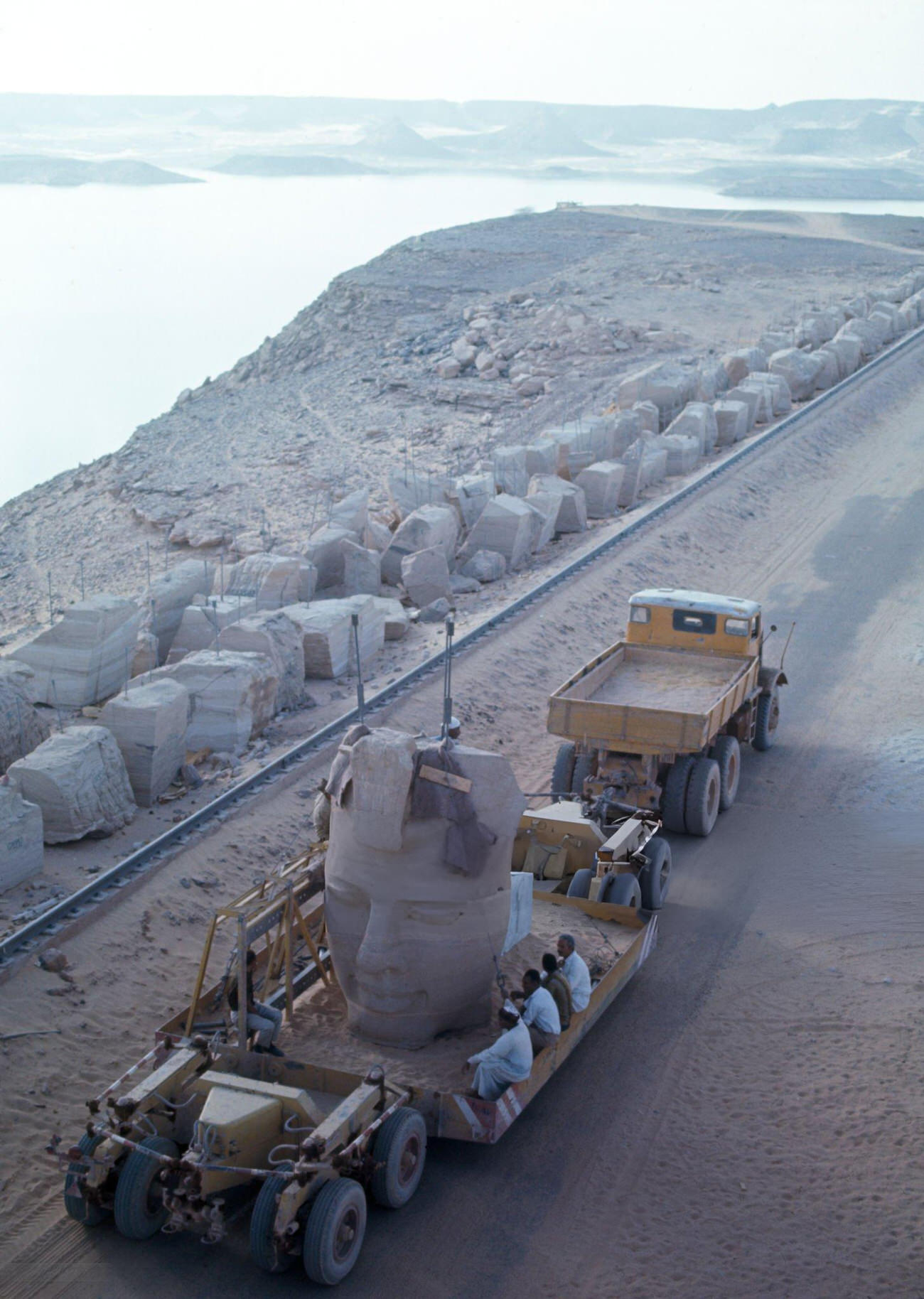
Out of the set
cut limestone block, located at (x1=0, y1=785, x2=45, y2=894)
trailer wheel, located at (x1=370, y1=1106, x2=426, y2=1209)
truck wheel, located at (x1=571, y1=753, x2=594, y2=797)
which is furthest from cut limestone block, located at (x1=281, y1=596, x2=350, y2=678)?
trailer wheel, located at (x1=370, y1=1106, x2=426, y2=1209)

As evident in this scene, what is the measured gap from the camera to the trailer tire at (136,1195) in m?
8.16

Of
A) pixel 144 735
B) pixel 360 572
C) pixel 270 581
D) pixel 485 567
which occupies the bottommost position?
pixel 485 567

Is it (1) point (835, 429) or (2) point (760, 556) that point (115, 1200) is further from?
(1) point (835, 429)

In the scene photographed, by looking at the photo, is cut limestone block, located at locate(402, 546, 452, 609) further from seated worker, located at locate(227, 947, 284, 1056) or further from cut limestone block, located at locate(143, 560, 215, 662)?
seated worker, located at locate(227, 947, 284, 1056)

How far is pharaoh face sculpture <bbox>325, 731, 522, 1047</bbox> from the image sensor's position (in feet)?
30.4

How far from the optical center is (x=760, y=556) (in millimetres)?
23922

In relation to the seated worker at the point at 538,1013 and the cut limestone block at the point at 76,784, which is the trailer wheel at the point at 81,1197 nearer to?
the seated worker at the point at 538,1013

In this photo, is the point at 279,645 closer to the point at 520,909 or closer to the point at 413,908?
the point at 520,909

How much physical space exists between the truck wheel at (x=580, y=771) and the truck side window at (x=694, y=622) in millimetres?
2304

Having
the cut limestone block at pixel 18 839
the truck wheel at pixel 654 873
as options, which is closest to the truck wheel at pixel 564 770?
the truck wheel at pixel 654 873

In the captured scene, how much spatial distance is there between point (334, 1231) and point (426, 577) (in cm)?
1454

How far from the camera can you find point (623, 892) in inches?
460

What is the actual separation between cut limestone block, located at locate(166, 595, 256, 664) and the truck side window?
6.17 m

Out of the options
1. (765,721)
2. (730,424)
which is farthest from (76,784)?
(730,424)
